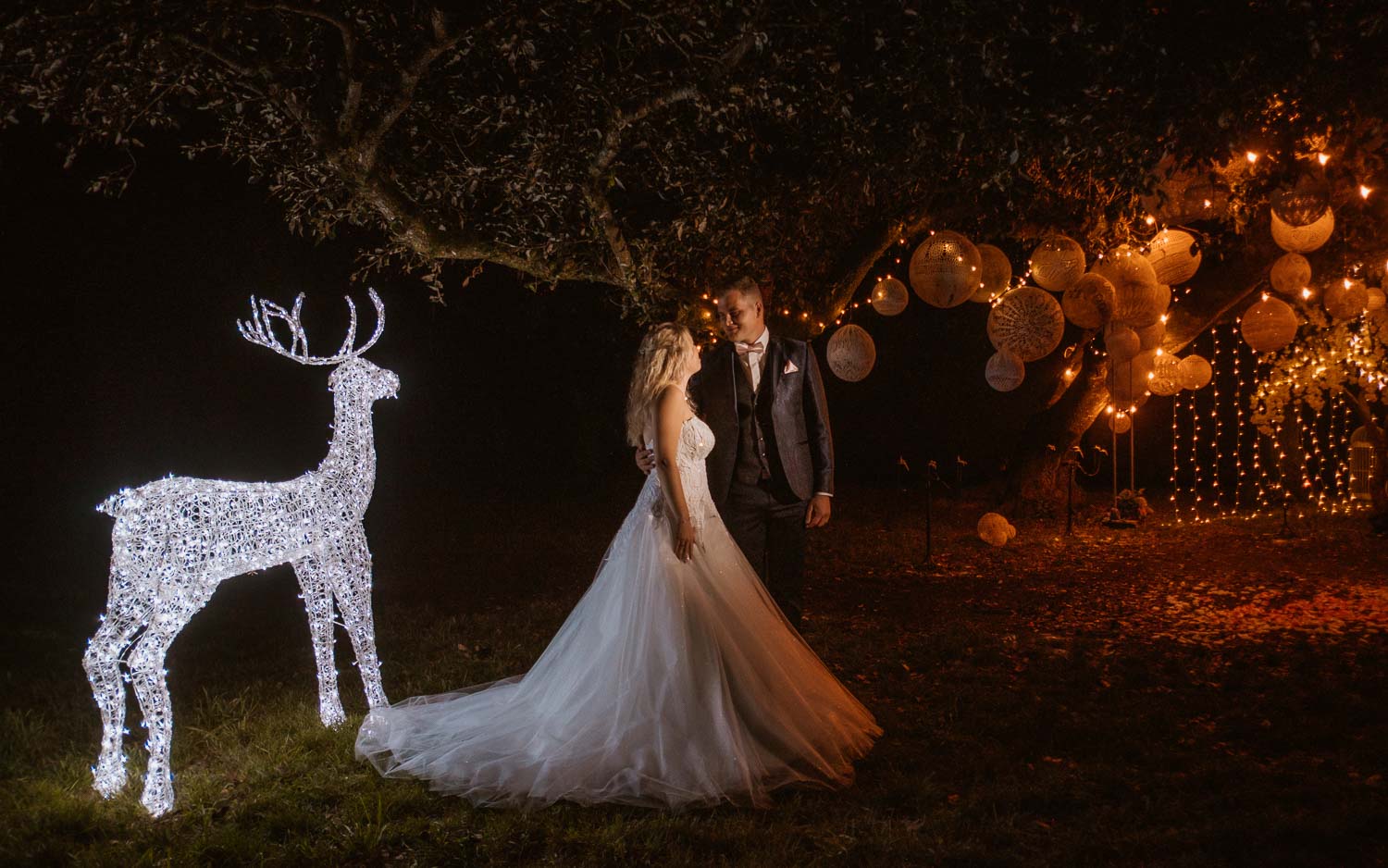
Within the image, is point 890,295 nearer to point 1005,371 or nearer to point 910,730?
point 1005,371

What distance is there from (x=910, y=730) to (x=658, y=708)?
1.52m

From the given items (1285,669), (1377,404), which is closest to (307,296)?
(1285,669)

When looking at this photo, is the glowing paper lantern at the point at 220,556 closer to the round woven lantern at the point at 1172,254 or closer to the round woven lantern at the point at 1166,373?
the round woven lantern at the point at 1172,254

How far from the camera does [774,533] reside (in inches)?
196

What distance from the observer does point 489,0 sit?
20.6 ft

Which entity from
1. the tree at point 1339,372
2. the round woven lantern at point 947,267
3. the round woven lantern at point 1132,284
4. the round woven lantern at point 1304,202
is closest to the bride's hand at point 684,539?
the round woven lantern at point 947,267

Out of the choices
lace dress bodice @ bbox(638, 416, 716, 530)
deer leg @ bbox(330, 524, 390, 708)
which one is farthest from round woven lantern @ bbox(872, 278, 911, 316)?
deer leg @ bbox(330, 524, 390, 708)

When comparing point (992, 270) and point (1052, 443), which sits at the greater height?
point (992, 270)

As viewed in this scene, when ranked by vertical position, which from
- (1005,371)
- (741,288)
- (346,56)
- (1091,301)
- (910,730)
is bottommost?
(910,730)

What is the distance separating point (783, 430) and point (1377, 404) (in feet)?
41.5

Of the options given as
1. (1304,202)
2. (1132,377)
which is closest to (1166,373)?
(1132,377)

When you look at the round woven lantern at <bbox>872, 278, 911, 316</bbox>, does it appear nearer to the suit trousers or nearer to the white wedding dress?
the suit trousers

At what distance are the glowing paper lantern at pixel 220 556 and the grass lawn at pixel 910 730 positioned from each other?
318 mm

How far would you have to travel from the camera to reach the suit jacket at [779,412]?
15.7ft
